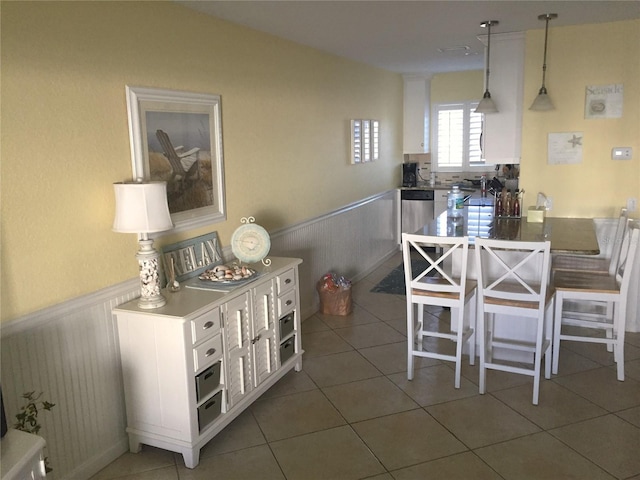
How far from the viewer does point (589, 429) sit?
2.94m

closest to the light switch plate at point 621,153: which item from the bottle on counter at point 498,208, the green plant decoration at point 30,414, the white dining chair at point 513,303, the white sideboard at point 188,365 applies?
the bottle on counter at point 498,208

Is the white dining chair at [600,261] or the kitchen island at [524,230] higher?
the kitchen island at [524,230]

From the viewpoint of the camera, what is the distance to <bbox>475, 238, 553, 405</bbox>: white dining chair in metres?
3.14

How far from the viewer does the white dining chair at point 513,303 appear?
10.3 ft

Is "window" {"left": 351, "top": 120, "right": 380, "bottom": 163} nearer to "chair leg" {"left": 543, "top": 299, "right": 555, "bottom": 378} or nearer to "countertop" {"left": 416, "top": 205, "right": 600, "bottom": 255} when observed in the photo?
"countertop" {"left": 416, "top": 205, "right": 600, "bottom": 255}

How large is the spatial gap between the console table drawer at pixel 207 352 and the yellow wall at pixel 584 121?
9.77 ft

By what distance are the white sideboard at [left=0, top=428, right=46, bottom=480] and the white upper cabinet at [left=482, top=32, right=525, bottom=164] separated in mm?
3994

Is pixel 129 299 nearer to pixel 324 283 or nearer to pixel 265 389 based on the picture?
pixel 265 389

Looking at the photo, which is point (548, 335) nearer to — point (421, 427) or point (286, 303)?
point (421, 427)

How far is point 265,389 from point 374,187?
11.8 feet

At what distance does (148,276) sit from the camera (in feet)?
8.65

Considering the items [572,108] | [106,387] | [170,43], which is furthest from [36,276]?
[572,108]

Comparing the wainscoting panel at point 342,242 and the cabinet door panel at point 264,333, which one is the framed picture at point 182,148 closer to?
the cabinet door panel at point 264,333

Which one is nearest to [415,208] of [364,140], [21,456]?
[364,140]
